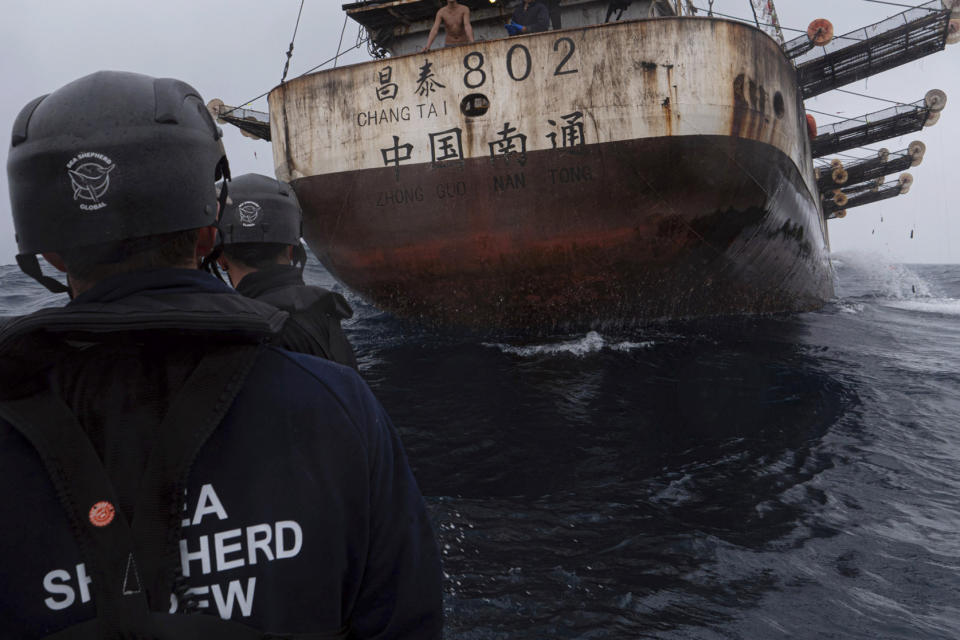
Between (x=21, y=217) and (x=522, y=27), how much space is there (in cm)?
754

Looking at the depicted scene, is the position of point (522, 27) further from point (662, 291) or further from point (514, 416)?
point (514, 416)

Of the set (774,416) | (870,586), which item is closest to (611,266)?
(774,416)

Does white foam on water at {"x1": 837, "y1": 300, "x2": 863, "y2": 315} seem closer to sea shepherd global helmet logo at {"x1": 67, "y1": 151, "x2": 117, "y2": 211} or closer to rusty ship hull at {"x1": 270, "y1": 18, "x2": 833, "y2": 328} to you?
rusty ship hull at {"x1": 270, "y1": 18, "x2": 833, "y2": 328}

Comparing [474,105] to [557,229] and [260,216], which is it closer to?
[557,229]

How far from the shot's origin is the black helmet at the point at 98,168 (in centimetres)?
102

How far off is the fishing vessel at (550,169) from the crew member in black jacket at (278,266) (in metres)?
3.93

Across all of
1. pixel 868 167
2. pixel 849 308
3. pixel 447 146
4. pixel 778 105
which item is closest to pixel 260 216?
pixel 447 146

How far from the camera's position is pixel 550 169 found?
6602 mm

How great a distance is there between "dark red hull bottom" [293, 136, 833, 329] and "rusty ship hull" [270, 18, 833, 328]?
17 mm

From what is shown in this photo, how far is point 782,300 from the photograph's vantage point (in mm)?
9930

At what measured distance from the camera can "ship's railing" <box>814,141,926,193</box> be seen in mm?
18688

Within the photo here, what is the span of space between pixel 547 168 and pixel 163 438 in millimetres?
6124

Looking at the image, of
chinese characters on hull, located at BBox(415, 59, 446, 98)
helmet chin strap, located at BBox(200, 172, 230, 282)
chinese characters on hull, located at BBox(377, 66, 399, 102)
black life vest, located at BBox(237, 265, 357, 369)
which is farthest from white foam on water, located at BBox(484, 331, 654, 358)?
helmet chin strap, located at BBox(200, 172, 230, 282)

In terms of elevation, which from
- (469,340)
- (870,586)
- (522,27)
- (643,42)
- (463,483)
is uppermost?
(522,27)
